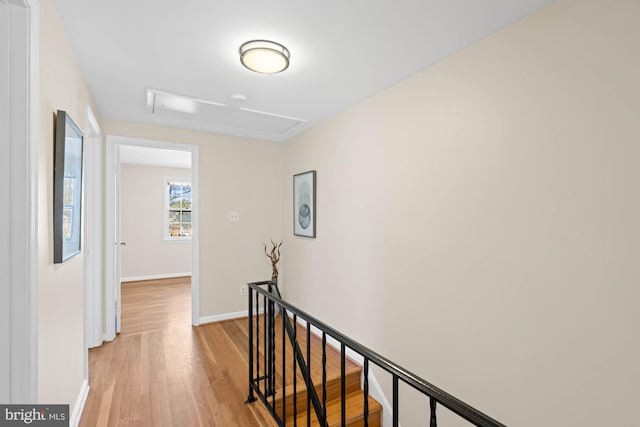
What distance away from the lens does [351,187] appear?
9.20 ft

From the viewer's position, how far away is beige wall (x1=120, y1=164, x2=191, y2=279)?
5.91 metres

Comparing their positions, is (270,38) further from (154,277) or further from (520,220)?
(154,277)

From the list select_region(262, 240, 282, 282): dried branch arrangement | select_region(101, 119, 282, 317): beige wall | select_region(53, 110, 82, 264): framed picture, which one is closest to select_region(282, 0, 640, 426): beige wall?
select_region(262, 240, 282, 282): dried branch arrangement

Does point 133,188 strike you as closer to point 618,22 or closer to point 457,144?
point 457,144

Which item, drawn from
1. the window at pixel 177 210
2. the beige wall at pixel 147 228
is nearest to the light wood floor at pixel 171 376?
the beige wall at pixel 147 228

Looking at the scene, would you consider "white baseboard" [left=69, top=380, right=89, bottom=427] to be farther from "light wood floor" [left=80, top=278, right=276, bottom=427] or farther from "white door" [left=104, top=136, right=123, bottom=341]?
"white door" [left=104, top=136, right=123, bottom=341]

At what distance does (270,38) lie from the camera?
1755 millimetres

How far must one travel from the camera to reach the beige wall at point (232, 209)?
3631 millimetres

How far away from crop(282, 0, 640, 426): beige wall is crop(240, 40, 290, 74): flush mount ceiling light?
913mm

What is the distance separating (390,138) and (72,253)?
220 centimetres

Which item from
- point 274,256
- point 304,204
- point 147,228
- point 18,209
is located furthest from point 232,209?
point 147,228

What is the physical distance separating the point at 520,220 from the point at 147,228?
21.0ft

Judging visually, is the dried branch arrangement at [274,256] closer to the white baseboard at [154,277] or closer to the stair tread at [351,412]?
the stair tread at [351,412]

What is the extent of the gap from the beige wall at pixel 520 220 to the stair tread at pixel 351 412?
257 millimetres
